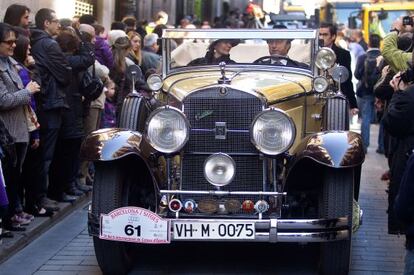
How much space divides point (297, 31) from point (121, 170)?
2.36 meters

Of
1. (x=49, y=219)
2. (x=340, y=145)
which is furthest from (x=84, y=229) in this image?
(x=340, y=145)

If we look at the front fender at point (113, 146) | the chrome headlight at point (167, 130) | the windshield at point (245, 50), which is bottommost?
the front fender at point (113, 146)

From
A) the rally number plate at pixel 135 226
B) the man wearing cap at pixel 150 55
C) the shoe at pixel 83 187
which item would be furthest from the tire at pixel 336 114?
the man wearing cap at pixel 150 55

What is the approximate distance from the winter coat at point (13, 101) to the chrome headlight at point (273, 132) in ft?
6.92

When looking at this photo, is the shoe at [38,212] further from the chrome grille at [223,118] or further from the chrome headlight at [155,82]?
the chrome grille at [223,118]

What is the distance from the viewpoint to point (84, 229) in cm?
803

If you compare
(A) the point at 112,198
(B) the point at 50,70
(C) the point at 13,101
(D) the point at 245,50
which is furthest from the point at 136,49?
(A) the point at 112,198

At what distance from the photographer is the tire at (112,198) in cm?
618

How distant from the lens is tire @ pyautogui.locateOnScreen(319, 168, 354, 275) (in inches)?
239

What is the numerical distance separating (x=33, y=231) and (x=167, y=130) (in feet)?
6.66

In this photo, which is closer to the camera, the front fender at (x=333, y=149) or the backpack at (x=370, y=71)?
the front fender at (x=333, y=149)

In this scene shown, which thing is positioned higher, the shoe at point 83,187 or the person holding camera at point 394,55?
the person holding camera at point 394,55

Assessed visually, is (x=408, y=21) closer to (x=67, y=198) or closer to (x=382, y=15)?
(x=67, y=198)

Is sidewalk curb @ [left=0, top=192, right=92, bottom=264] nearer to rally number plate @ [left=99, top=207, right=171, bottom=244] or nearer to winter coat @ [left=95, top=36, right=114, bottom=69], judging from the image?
rally number plate @ [left=99, top=207, right=171, bottom=244]
